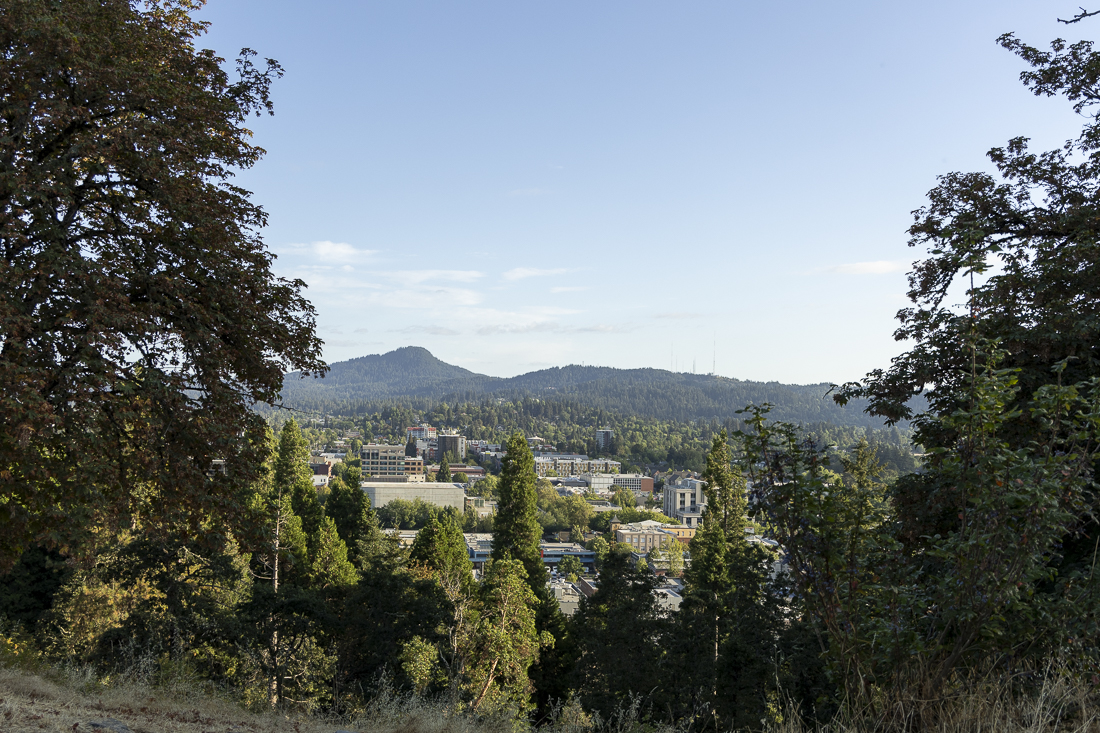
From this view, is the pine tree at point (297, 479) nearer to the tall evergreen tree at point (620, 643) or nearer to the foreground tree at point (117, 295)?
the tall evergreen tree at point (620, 643)

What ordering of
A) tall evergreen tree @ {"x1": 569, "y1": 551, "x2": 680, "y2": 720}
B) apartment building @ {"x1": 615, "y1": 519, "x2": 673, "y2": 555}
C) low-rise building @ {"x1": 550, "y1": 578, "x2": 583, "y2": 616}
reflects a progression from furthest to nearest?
apartment building @ {"x1": 615, "y1": 519, "x2": 673, "y2": 555} → low-rise building @ {"x1": 550, "y1": 578, "x2": 583, "y2": 616} → tall evergreen tree @ {"x1": 569, "y1": 551, "x2": 680, "y2": 720}

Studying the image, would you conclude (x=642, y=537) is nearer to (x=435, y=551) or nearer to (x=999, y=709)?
(x=435, y=551)

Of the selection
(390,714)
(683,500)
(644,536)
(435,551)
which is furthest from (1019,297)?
(683,500)

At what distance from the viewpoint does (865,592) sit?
11.3 ft

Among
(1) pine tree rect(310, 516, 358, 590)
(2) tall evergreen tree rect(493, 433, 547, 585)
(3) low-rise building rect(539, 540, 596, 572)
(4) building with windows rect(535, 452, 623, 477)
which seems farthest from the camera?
(4) building with windows rect(535, 452, 623, 477)

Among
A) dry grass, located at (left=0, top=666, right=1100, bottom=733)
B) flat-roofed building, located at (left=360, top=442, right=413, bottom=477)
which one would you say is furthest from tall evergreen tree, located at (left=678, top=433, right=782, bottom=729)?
flat-roofed building, located at (left=360, top=442, right=413, bottom=477)

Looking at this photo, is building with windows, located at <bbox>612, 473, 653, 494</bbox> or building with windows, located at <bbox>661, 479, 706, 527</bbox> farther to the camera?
building with windows, located at <bbox>612, 473, 653, 494</bbox>

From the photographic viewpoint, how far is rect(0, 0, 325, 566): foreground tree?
454 centimetres

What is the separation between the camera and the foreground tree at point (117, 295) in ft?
14.9

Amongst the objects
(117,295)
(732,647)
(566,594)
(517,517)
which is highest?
(117,295)

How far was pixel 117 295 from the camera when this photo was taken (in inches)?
187

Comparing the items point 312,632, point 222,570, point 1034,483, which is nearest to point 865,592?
point 1034,483

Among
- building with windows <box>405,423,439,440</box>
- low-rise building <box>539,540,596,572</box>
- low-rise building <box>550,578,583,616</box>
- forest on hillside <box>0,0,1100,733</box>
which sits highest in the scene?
forest on hillside <box>0,0,1100,733</box>

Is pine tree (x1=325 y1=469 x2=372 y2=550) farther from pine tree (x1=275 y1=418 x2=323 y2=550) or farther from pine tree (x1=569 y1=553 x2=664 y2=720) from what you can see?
pine tree (x1=569 y1=553 x2=664 y2=720)
